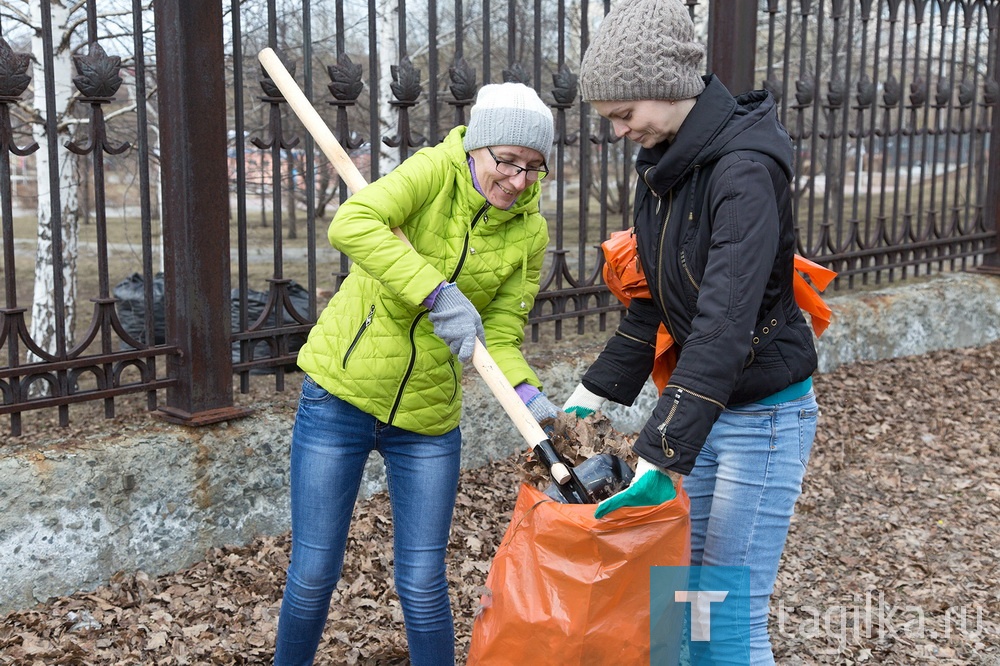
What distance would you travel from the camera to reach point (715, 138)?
219 cm

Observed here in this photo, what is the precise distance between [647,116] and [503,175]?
420 mm

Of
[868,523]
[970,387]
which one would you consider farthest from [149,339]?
[970,387]

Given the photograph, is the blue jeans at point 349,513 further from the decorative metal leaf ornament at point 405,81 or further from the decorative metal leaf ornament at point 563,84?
the decorative metal leaf ornament at point 563,84

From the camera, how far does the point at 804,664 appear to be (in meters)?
3.29

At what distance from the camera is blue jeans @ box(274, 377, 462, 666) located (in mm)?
2580

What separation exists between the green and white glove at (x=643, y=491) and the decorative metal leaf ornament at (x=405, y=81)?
2.46m

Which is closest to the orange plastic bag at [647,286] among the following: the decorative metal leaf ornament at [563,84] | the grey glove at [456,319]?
the grey glove at [456,319]

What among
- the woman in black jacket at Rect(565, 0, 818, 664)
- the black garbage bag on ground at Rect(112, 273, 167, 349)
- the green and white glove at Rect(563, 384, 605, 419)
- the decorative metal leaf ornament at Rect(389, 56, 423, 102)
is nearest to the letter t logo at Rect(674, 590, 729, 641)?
the woman in black jacket at Rect(565, 0, 818, 664)

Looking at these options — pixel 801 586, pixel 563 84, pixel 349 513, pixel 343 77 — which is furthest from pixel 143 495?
pixel 563 84

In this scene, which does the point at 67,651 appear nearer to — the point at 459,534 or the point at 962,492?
the point at 459,534

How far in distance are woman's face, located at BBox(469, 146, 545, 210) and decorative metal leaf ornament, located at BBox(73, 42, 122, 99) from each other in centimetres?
154

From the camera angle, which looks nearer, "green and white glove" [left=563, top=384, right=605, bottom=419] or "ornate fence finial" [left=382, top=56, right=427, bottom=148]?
"green and white glove" [left=563, top=384, right=605, bottom=419]

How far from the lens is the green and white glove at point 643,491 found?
7.00 feet

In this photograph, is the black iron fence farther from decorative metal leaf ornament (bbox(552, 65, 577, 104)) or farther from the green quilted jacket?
the green quilted jacket
